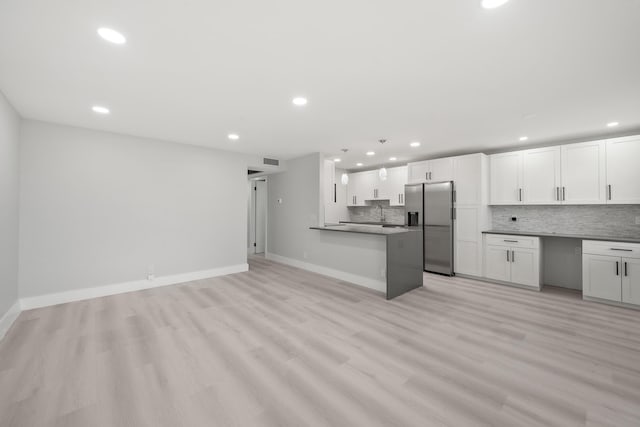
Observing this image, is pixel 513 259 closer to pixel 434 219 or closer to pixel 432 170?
pixel 434 219

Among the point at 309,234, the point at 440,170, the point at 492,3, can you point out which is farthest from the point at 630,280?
the point at 309,234

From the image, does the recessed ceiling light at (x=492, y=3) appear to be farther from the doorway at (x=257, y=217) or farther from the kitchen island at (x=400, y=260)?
the doorway at (x=257, y=217)

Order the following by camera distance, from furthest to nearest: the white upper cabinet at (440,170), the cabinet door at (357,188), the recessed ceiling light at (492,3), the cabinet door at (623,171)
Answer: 1. the cabinet door at (357,188)
2. the white upper cabinet at (440,170)
3. the cabinet door at (623,171)
4. the recessed ceiling light at (492,3)

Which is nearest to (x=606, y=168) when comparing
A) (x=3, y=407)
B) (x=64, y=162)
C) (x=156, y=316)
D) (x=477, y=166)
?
(x=477, y=166)

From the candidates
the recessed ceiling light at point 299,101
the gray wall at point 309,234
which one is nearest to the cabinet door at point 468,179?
the gray wall at point 309,234

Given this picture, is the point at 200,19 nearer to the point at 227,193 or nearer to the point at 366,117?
the point at 366,117

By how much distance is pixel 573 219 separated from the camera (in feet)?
14.6

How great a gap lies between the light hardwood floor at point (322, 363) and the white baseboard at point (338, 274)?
586 mm

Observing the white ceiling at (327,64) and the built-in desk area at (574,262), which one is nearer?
the white ceiling at (327,64)

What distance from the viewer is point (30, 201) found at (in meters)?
3.44

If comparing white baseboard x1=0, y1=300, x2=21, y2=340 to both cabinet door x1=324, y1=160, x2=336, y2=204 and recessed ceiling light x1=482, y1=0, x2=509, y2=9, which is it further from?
recessed ceiling light x1=482, y1=0, x2=509, y2=9

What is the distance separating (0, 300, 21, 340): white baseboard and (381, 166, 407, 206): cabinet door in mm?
6621

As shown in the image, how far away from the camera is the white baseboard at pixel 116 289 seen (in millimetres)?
3496

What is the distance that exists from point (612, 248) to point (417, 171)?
10.7 feet
